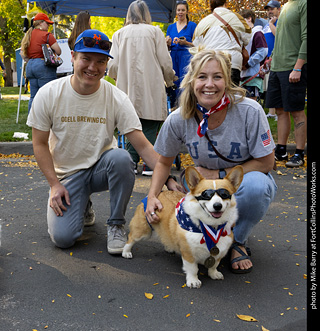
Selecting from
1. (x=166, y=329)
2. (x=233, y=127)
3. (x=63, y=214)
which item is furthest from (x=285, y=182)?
(x=166, y=329)

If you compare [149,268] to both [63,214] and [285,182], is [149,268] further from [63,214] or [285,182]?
[285,182]

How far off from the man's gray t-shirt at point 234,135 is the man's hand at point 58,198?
1002mm

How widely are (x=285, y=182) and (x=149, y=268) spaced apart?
2903 millimetres

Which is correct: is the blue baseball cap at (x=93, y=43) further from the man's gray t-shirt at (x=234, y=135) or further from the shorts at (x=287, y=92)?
the shorts at (x=287, y=92)

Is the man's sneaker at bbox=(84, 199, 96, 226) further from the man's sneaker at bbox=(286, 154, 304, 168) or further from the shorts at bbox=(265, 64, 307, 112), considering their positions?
the shorts at bbox=(265, 64, 307, 112)

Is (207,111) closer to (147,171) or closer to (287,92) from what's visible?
(147,171)

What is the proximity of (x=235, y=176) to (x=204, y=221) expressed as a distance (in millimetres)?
345

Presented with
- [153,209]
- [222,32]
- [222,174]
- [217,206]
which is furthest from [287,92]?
[217,206]

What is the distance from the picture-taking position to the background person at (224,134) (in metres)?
2.76

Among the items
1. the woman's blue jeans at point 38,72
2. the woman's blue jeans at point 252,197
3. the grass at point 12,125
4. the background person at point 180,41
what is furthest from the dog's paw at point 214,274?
the woman's blue jeans at point 38,72

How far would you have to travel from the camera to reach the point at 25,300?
254cm

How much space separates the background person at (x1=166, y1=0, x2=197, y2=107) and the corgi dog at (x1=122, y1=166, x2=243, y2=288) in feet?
14.7

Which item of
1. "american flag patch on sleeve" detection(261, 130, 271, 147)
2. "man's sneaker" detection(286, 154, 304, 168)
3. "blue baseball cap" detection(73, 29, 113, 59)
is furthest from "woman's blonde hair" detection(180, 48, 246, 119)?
"man's sneaker" detection(286, 154, 304, 168)

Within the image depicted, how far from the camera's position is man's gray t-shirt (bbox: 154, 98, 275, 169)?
2840 mm
